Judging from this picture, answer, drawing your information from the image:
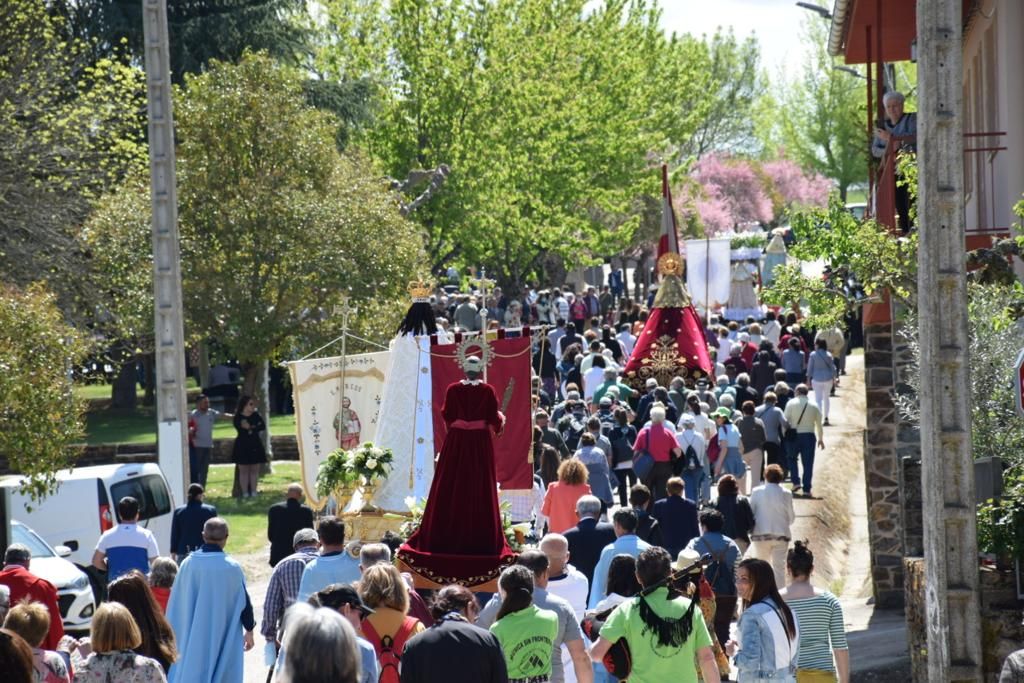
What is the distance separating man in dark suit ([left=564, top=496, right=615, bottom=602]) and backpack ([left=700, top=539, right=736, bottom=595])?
2.46 ft

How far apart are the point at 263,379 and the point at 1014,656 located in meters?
23.2

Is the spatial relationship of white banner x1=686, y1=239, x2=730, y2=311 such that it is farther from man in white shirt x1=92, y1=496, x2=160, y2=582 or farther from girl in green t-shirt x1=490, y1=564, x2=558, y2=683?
girl in green t-shirt x1=490, y1=564, x2=558, y2=683

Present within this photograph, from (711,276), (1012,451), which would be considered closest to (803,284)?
(1012,451)

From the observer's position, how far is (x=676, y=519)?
15109mm

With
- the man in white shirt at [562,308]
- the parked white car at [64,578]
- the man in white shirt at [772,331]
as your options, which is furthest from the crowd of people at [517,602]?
the man in white shirt at [562,308]

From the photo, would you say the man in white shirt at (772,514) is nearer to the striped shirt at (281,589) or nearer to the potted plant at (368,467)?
the potted plant at (368,467)

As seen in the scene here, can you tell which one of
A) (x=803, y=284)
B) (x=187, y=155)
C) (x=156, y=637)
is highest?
(x=187, y=155)

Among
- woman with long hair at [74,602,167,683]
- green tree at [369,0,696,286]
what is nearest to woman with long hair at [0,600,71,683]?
woman with long hair at [74,602,167,683]

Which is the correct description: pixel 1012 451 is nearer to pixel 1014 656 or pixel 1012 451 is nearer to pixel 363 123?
pixel 1014 656

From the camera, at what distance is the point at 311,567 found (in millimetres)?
10898

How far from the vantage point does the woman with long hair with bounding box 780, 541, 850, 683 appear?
9.44m

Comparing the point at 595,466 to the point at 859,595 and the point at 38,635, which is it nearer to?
the point at 859,595

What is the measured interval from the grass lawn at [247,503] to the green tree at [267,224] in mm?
2064

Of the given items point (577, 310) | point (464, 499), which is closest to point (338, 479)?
point (464, 499)
